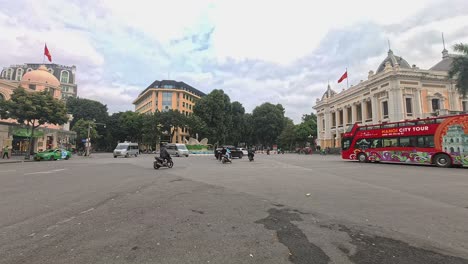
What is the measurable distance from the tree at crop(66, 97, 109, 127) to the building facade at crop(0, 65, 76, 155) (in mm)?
21647

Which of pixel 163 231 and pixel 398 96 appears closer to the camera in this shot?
pixel 163 231

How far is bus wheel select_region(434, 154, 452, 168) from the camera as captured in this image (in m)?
17.5

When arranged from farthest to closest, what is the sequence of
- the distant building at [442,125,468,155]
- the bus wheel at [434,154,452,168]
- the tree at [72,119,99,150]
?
the tree at [72,119,99,150], the bus wheel at [434,154,452,168], the distant building at [442,125,468,155]

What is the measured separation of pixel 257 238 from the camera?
12.7ft

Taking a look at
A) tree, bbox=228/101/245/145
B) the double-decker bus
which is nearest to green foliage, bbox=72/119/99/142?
tree, bbox=228/101/245/145

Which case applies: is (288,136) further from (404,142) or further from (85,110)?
(85,110)

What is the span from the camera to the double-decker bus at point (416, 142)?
675 inches

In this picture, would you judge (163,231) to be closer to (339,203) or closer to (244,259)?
(244,259)

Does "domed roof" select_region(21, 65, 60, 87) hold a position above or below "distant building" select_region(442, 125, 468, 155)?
above

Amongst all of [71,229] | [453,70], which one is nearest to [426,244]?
[71,229]

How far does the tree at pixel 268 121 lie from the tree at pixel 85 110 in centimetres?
4393

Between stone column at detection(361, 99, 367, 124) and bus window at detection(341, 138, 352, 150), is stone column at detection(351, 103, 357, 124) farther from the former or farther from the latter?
bus window at detection(341, 138, 352, 150)

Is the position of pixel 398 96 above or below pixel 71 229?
above

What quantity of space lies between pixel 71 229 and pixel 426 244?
18.3 feet
